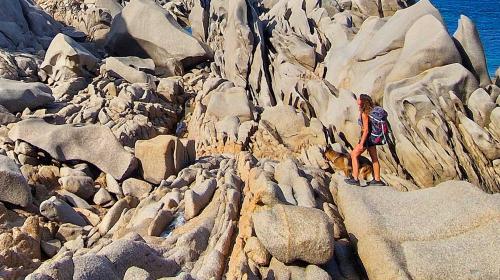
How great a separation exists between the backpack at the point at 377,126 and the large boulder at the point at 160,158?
5.04m

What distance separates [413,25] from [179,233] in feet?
39.4

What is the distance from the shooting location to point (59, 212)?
10.8 m

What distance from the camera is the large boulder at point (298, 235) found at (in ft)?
23.1

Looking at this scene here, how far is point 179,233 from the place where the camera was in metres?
8.52

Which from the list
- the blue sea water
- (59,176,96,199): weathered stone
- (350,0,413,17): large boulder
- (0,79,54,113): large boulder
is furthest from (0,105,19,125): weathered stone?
the blue sea water

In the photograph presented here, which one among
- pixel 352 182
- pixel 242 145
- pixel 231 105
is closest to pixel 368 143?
pixel 352 182

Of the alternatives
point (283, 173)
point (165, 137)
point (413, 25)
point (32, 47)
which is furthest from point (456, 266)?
point (32, 47)

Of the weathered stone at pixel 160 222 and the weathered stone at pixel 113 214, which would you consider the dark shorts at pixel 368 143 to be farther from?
the weathered stone at pixel 113 214

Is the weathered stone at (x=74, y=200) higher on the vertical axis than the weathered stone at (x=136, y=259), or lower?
lower

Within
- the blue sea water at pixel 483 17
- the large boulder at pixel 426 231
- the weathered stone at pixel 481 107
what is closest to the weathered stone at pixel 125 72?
the weathered stone at pixel 481 107

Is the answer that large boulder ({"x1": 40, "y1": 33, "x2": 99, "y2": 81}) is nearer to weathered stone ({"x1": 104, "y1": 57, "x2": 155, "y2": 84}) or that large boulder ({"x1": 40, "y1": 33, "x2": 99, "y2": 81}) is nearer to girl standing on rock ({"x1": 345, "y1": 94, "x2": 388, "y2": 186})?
weathered stone ({"x1": 104, "y1": 57, "x2": 155, "y2": 84})

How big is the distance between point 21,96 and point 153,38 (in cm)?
946

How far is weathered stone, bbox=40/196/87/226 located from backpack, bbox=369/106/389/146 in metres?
6.83

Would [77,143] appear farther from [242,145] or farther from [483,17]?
[483,17]
